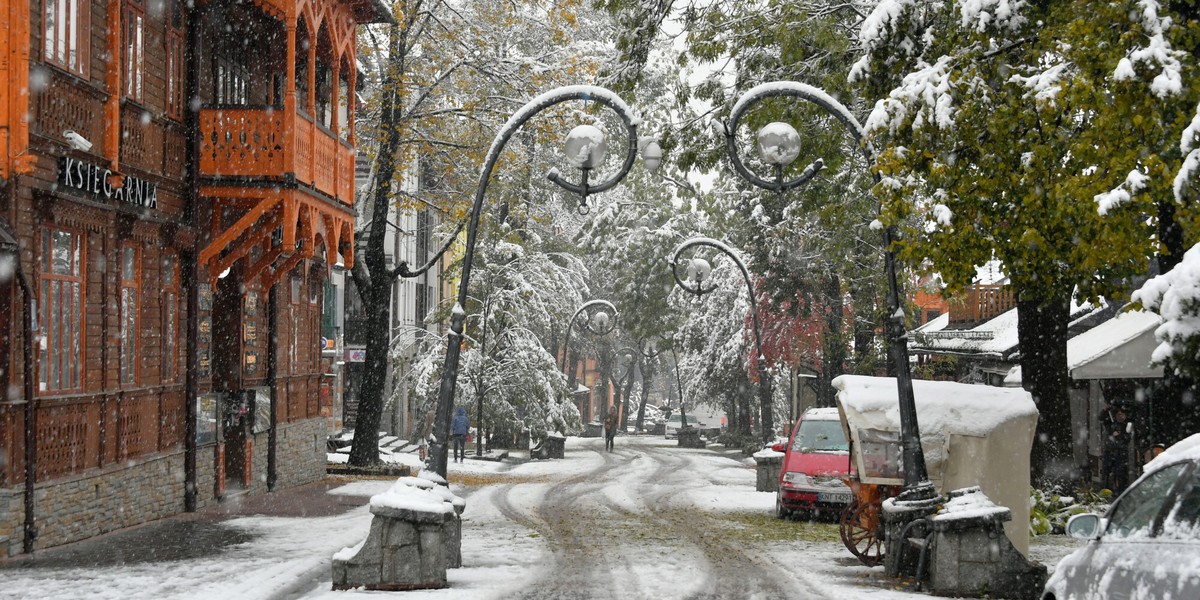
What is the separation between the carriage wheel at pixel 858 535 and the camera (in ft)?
51.0

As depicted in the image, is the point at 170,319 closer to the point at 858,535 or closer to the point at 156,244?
the point at 156,244

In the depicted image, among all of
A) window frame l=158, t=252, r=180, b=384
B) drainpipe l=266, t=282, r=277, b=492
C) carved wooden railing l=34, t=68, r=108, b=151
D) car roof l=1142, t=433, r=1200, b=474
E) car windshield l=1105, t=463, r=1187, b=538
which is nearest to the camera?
car roof l=1142, t=433, r=1200, b=474

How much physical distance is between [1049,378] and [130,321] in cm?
1310

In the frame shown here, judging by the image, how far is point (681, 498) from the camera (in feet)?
85.7

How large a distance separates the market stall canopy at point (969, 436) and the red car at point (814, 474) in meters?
4.56

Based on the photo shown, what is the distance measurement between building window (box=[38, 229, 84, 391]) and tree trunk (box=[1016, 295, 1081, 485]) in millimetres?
12860

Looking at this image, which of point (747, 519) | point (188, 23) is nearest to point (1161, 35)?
point (747, 519)

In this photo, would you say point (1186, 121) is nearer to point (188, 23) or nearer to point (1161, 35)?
point (1161, 35)

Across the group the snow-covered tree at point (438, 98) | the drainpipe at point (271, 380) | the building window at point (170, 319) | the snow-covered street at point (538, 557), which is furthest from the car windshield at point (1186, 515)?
the snow-covered tree at point (438, 98)

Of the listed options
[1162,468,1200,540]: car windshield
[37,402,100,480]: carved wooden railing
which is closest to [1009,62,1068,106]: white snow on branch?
[1162,468,1200,540]: car windshield

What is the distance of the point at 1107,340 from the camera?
81.6ft

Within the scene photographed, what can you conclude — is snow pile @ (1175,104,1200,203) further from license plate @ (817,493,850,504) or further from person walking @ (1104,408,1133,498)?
person walking @ (1104,408,1133,498)

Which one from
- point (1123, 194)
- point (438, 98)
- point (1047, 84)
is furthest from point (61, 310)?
point (438, 98)

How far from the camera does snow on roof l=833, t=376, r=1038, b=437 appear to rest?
15.2 m
